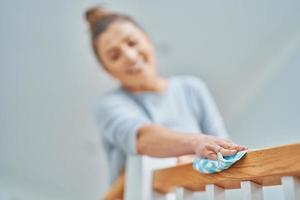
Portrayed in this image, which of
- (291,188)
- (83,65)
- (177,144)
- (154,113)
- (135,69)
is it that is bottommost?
(291,188)

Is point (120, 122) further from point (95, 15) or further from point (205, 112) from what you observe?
point (95, 15)

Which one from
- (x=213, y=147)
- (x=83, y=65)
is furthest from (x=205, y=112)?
(x=83, y=65)

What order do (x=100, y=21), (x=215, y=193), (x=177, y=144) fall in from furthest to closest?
(x=100, y=21) < (x=177, y=144) < (x=215, y=193)

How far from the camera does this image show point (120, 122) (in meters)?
0.85

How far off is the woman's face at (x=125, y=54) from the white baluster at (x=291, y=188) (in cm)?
60

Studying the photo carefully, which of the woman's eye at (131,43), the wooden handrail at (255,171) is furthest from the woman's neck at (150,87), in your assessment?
the wooden handrail at (255,171)

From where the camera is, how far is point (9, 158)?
5.90 ft

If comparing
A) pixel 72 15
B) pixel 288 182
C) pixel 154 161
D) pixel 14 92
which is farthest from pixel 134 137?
pixel 14 92

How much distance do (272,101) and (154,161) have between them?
0.44m

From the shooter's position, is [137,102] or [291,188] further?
[137,102]

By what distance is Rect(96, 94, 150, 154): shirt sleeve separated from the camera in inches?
32.2

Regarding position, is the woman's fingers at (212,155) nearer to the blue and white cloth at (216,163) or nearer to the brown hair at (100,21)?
the blue and white cloth at (216,163)

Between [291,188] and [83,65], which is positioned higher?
[83,65]

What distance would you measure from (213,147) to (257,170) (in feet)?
0.26
